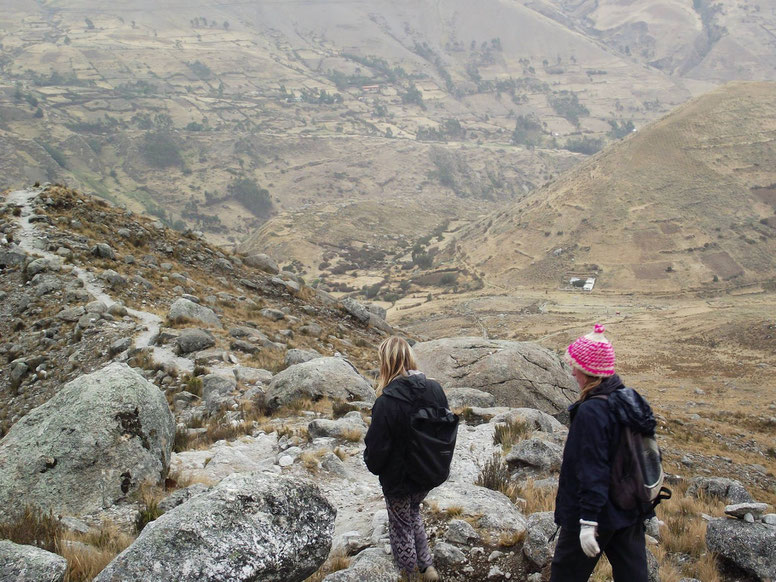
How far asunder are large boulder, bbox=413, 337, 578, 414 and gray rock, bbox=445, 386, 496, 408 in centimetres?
86

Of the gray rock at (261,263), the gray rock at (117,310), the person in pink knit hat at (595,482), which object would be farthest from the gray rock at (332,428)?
the gray rock at (261,263)

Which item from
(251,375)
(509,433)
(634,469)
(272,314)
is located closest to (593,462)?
(634,469)

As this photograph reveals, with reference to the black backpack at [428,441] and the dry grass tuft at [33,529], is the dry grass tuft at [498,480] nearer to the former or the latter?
the black backpack at [428,441]

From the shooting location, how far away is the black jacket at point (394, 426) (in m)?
4.21

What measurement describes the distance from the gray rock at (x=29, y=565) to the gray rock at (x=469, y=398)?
357 inches

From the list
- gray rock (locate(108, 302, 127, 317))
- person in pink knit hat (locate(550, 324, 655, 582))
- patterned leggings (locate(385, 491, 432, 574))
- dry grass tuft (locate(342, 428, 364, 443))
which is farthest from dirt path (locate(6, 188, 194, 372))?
person in pink knit hat (locate(550, 324, 655, 582))

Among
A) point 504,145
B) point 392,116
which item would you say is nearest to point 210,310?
point 504,145

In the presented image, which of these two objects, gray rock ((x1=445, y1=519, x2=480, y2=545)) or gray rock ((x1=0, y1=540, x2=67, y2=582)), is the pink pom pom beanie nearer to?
gray rock ((x1=445, y1=519, x2=480, y2=545))

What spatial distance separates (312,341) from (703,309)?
1529 inches

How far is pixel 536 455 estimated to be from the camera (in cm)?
816

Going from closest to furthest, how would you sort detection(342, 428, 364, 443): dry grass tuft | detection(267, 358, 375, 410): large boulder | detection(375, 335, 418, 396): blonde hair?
detection(375, 335, 418, 396): blonde hair → detection(342, 428, 364, 443): dry grass tuft → detection(267, 358, 375, 410): large boulder

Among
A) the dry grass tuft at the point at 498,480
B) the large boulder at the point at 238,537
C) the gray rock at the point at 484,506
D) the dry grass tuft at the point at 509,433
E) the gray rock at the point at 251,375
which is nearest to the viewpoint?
the large boulder at the point at 238,537

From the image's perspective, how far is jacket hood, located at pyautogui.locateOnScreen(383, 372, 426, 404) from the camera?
13.8 feet

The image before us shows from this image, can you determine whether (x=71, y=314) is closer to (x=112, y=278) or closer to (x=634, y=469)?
(x=112, y=278)
